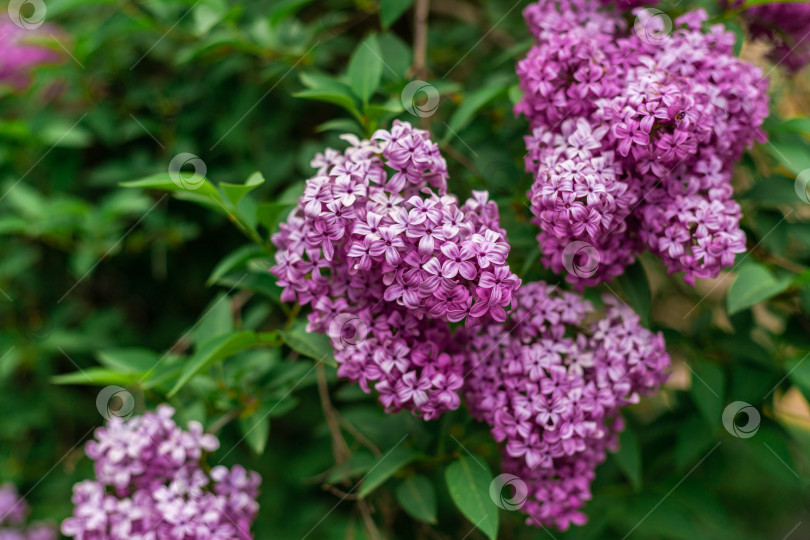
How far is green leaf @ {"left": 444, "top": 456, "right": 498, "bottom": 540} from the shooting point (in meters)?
1.54

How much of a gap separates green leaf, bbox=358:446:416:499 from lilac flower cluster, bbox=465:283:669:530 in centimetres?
26

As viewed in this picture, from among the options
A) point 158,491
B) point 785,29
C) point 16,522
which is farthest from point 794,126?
point 16,522

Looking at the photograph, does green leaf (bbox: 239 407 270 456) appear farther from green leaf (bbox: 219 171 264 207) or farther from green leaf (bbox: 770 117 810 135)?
green leaf (bbox: 770 117 810 135)

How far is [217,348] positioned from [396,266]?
557 mm

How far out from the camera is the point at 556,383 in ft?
5.03

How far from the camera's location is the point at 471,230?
55.2 inches

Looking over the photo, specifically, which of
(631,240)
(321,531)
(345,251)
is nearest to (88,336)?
(321,531)

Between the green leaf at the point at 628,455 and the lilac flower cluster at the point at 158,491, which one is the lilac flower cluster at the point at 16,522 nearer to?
the lilac flower cluster at the point at 158,491

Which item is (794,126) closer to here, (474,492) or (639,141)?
(639,141)

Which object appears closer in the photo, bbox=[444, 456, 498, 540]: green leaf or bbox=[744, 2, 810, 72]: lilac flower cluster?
bbox=[444, 456, 498, 540]: green leaf

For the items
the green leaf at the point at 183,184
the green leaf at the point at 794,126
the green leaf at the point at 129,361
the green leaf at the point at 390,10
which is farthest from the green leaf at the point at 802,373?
the green leaf at the point at 129,361

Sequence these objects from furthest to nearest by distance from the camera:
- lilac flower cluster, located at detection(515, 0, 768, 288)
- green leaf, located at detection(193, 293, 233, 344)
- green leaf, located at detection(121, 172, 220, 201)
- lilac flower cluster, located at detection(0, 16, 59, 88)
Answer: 1. lilac flower cluster, located at detection(0, 16, 59, 88)
2. green leaf, located at detection(193, 293, 233, 344)
3. green leaf, located at detection(121, 172, 220, 201)
4. lilac flower cluster, located at detection(515, 0, 768, 288)

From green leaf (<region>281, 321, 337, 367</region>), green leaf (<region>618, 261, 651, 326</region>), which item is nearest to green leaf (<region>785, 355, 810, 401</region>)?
green leaf (<region>618, 261, 651, 326</region>)

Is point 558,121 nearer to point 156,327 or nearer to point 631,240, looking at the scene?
point 631,240
